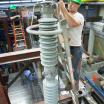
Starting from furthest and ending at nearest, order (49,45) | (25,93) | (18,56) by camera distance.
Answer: (25,93) < (18,56) < (49,45)

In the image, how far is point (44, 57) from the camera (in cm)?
69

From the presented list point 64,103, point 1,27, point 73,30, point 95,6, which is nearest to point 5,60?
point 64,103

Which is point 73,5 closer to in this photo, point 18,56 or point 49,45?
point 18,56

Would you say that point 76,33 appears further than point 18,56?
Yes

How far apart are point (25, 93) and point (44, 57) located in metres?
2.15

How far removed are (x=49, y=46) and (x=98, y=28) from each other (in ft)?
9.64

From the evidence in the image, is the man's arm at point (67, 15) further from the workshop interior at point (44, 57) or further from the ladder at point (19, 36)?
the ladder at point (19, 36)

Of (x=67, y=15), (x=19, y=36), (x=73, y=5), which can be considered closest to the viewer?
(x=67, y=15)

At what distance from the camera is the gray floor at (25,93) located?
8.04ft

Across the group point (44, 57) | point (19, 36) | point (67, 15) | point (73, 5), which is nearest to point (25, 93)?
point (19, 36)

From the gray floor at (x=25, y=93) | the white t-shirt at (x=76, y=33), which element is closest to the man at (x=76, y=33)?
the white t-shirt at (x=76, y=33)

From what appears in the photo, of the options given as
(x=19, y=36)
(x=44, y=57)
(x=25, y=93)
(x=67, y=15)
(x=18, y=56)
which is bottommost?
(x=25, y=93)

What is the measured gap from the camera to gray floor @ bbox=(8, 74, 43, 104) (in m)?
2.45

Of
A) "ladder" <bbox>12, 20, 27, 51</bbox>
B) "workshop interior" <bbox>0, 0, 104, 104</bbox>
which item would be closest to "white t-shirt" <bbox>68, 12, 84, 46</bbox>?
"workshop interior" <bbox>0, 0, 104, 104</bbox>
